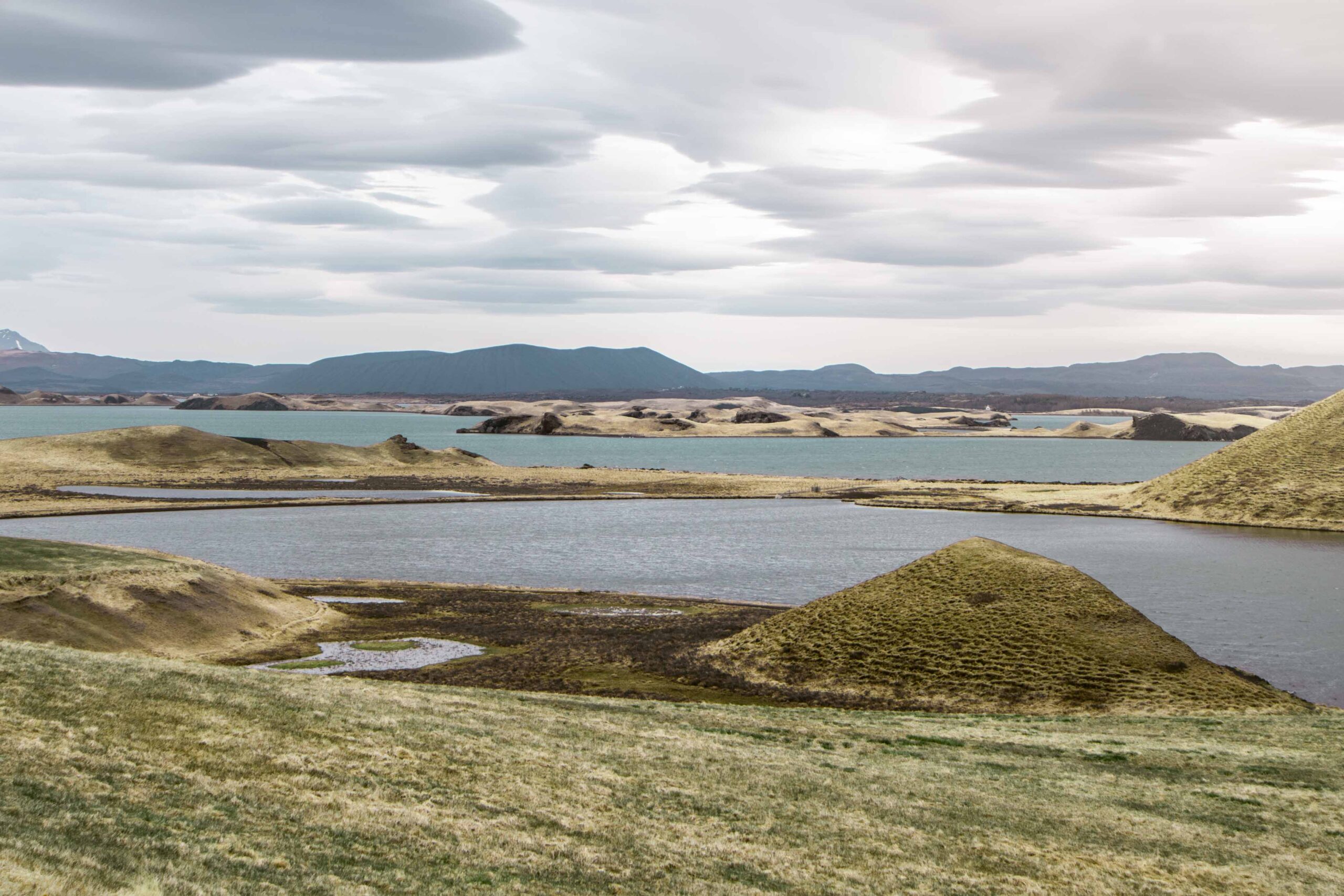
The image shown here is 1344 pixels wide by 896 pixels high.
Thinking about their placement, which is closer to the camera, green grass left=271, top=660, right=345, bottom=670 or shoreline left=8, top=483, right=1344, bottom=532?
green grass left=271, top=660, right=345, bottom=670

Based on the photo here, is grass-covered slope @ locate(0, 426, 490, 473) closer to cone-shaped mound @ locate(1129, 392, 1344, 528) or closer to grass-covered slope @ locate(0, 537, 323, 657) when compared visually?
grass-covered slope @ locate(0, 537, 323, 657)

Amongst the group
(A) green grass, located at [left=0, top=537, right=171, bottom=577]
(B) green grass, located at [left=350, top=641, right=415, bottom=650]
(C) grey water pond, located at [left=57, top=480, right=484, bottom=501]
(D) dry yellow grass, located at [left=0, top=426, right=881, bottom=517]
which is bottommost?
(C) grey water pond, located at [left=57, top=480, right=484, bottom=501]

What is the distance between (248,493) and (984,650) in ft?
298

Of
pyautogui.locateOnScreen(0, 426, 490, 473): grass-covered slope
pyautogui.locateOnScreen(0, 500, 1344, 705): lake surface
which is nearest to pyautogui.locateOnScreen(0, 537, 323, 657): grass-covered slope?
pyautogui.locateOnScreen(0, 500, 1344, 705): lake surface

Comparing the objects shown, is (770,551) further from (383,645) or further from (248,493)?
(248,493)

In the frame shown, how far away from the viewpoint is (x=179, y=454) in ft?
433

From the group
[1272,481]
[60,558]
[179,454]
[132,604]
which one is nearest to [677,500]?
[1272,481]

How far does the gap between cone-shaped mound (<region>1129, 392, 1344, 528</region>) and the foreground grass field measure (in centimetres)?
7219

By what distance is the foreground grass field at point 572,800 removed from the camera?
11977mm

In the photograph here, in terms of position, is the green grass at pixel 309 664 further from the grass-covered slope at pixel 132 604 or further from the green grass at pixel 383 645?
the grass-covered slope at pixel 132 604

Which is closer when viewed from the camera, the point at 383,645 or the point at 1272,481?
the point at 383,645

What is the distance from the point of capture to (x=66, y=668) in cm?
1850

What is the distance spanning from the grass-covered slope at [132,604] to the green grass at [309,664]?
2992mm

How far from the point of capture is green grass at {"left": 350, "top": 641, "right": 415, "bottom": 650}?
3728cm
